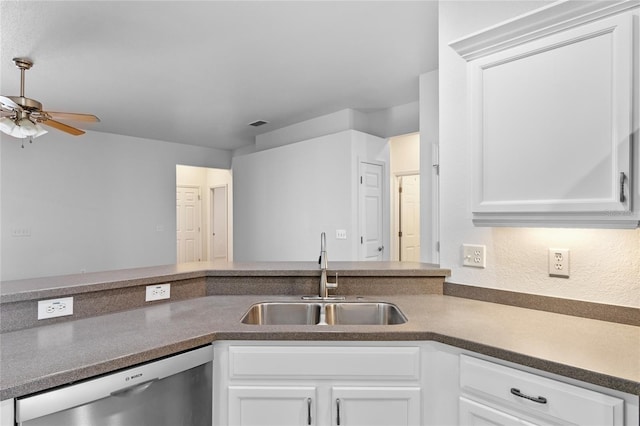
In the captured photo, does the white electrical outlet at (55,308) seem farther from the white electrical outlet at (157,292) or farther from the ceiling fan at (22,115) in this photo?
the ceiling fan at (22,115)

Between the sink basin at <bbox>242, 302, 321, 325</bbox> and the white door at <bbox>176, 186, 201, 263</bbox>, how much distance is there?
644 centimetres

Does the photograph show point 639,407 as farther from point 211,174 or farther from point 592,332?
point 211,174

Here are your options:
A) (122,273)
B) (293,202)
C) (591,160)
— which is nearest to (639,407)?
(591,160)

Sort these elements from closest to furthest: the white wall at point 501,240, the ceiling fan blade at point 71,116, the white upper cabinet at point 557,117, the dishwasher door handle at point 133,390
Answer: the dishwasher door handle at point 133,390, the white upper cabinet at point 557,117, the white wall at point 501,240, the ceiling fan blade at point 71,116

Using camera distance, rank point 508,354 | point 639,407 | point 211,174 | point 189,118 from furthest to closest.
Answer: point 211,174, point 189,118, point 508,354, point 639,407

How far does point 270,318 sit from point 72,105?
405 cm

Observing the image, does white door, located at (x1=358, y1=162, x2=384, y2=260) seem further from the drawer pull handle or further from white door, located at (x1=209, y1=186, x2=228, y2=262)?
white door, located at (x1=209, y1=186, x2=228, y2=262)

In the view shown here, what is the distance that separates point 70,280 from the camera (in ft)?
5.85

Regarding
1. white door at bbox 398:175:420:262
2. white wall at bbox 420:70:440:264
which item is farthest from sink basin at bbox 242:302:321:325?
white door at bbox 398:175:420:262

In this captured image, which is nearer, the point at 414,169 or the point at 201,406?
the point at 201,406

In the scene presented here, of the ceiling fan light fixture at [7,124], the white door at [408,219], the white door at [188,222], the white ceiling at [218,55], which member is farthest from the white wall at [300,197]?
the ceiling fan light fixture at [7,124]

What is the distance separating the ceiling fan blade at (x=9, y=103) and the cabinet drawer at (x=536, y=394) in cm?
321

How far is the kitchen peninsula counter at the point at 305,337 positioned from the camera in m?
1.08

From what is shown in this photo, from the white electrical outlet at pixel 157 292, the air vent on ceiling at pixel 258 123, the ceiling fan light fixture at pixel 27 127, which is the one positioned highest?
the air vent on ceiling at pixel 258 123
